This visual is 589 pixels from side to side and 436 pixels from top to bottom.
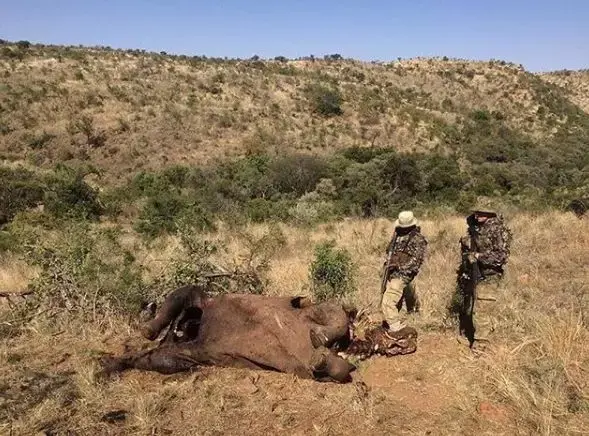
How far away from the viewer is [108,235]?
9867 mm

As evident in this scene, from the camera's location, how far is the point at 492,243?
5242 millimetres

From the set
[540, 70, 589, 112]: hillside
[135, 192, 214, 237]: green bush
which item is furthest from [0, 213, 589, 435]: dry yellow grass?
[540, 70, 589, 112]: hillside

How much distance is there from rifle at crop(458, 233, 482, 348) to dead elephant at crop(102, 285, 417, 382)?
58 centimetres

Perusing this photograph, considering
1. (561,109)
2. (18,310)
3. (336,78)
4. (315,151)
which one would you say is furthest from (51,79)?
(561,109)

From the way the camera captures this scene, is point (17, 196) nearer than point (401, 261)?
No

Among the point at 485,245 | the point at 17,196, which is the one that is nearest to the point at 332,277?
the point at 485,245

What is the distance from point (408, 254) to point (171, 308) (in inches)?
95.2

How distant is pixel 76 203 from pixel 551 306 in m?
14.5

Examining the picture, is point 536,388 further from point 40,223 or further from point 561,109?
point 561,109

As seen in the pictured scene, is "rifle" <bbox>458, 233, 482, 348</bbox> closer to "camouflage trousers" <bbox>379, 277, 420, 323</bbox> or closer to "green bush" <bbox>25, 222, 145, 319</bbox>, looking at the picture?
"camouflage trousers" <bbox>379, 277, 420, 323</bbox>

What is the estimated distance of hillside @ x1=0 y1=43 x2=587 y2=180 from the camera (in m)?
26.6

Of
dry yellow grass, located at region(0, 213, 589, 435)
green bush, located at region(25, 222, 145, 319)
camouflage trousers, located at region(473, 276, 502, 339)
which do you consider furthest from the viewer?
green bush, located at region(25, 222, 145, 319)

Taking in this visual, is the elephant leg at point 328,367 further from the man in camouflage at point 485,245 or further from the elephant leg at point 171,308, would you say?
the man in camouflage at point 485,245

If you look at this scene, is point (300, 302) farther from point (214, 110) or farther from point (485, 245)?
point (214, 110)
